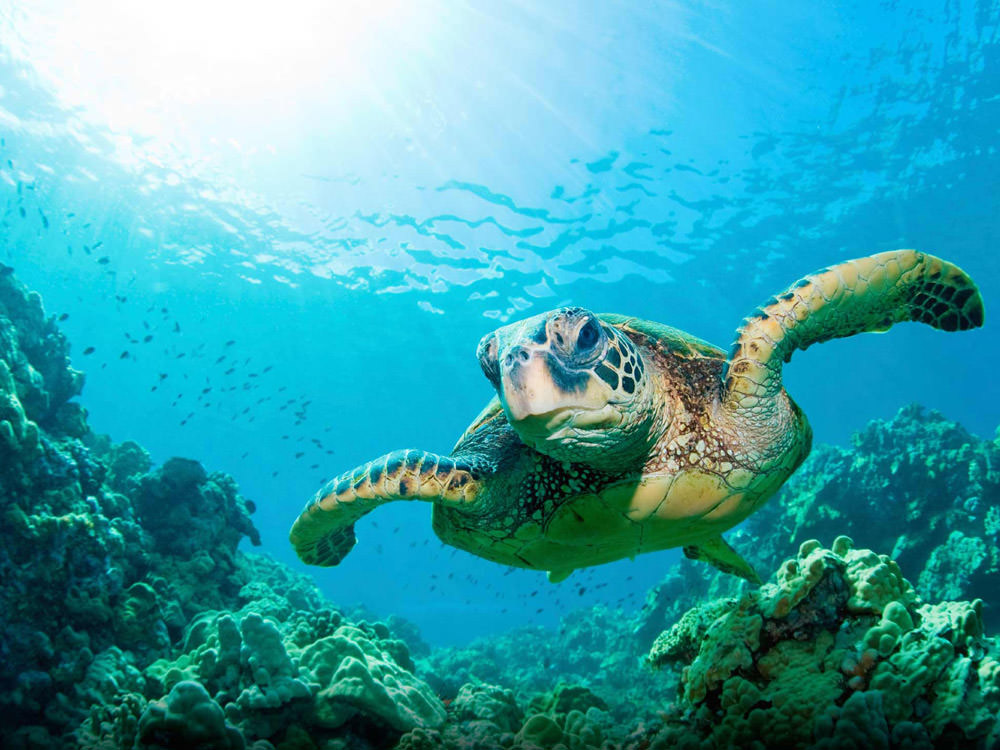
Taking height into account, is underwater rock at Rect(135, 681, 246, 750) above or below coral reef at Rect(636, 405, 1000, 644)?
below

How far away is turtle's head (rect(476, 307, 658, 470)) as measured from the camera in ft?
6.31

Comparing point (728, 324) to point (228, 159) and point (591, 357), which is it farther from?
point (591, 357)

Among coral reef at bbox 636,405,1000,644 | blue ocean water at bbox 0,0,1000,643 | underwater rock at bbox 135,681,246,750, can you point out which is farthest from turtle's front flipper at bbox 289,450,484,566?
blue ocean water at bbox 0,0,1000,643

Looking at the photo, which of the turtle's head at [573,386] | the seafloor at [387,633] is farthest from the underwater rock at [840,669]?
the turtle's head at [573,386]

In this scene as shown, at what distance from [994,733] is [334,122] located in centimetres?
1880

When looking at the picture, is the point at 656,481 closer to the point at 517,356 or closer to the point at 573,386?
the point at 573,386

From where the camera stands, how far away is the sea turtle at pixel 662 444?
2430 mm

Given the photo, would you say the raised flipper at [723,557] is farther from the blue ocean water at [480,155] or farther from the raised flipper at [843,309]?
the blue ocean water at [480,155]

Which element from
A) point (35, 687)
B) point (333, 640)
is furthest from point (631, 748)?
point (35, 687)

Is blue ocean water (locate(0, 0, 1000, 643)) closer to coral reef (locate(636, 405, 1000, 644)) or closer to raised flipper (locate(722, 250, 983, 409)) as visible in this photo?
coral reef (locate(636, 405, 1000, 644))

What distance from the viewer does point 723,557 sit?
4.43m

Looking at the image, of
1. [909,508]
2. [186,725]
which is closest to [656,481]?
[186,725]

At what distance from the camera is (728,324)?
27.2 m

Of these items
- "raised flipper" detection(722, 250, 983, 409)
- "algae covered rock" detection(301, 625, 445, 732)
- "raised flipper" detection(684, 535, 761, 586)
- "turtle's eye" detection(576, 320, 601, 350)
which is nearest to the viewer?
"turtle's eye" detection(576, 320, 601, 350)
